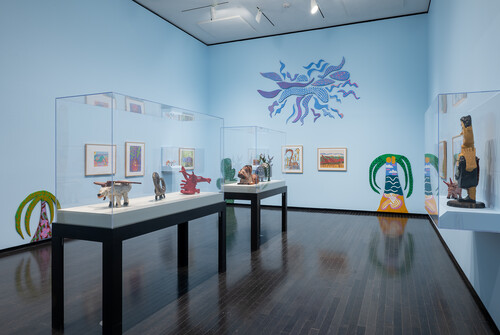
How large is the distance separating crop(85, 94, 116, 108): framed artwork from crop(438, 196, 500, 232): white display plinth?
8.32ft

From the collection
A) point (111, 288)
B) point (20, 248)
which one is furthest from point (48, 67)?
point (111, 288)

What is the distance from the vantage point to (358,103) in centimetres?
845

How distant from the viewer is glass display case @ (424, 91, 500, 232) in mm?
2357

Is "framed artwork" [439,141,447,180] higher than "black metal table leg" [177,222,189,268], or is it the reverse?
"framed artwork" [439,141,447,180]

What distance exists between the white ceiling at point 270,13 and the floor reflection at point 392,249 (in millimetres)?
4691

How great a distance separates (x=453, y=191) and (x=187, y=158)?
8.07 feet

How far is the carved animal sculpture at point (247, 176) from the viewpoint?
17.3 ft

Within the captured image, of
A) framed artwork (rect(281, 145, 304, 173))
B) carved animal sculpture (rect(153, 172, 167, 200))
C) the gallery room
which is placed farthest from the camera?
framed artwork (rect(281, 145, 304, 173))

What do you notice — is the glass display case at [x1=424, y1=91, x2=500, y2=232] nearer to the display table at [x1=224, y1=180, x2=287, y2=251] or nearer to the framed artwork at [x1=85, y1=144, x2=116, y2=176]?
the framed artwork at [x1=85, y1=144, x2=116, y2=176]

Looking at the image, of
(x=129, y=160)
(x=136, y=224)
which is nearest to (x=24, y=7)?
(x=129, y=160)

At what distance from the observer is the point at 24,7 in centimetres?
519

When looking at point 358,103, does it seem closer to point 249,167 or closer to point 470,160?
point 249,167

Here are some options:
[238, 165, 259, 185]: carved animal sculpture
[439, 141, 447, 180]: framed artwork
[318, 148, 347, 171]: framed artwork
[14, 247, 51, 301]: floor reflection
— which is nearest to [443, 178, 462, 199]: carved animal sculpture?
[439, 141, 447, 180]: framed artwork

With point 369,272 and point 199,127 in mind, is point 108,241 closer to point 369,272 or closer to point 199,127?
point 199,127
